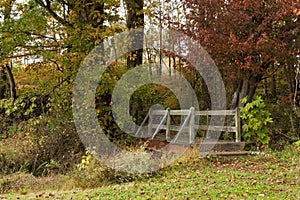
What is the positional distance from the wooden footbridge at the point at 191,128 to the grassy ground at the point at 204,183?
62 cm

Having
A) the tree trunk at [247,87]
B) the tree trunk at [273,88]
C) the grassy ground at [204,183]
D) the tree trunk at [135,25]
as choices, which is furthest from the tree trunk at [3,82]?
the tree trunk at [273,88]

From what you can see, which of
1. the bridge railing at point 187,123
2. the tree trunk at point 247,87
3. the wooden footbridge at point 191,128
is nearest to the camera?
the wooden footbridge at point 191,128

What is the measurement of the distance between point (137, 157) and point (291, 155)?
385 centimetres

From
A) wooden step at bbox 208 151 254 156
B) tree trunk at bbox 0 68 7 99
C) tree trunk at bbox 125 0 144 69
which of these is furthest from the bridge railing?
tree trunk at bbox 0 68 7 99

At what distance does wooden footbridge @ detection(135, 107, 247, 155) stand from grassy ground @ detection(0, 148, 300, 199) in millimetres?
618

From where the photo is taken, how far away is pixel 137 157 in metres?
7.77

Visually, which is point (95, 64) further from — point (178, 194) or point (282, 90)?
point (282, 90)

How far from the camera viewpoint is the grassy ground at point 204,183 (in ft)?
18.5

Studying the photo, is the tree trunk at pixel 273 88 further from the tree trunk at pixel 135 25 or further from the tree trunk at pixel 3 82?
the tree trunk at pixel 3 82

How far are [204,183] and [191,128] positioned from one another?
324cm

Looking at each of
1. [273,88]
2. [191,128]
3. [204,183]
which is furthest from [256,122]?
[273,88]

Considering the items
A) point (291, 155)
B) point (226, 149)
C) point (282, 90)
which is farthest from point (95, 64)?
point (282, 90)

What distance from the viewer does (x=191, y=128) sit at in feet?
31.2

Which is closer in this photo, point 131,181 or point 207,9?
point 131,181
